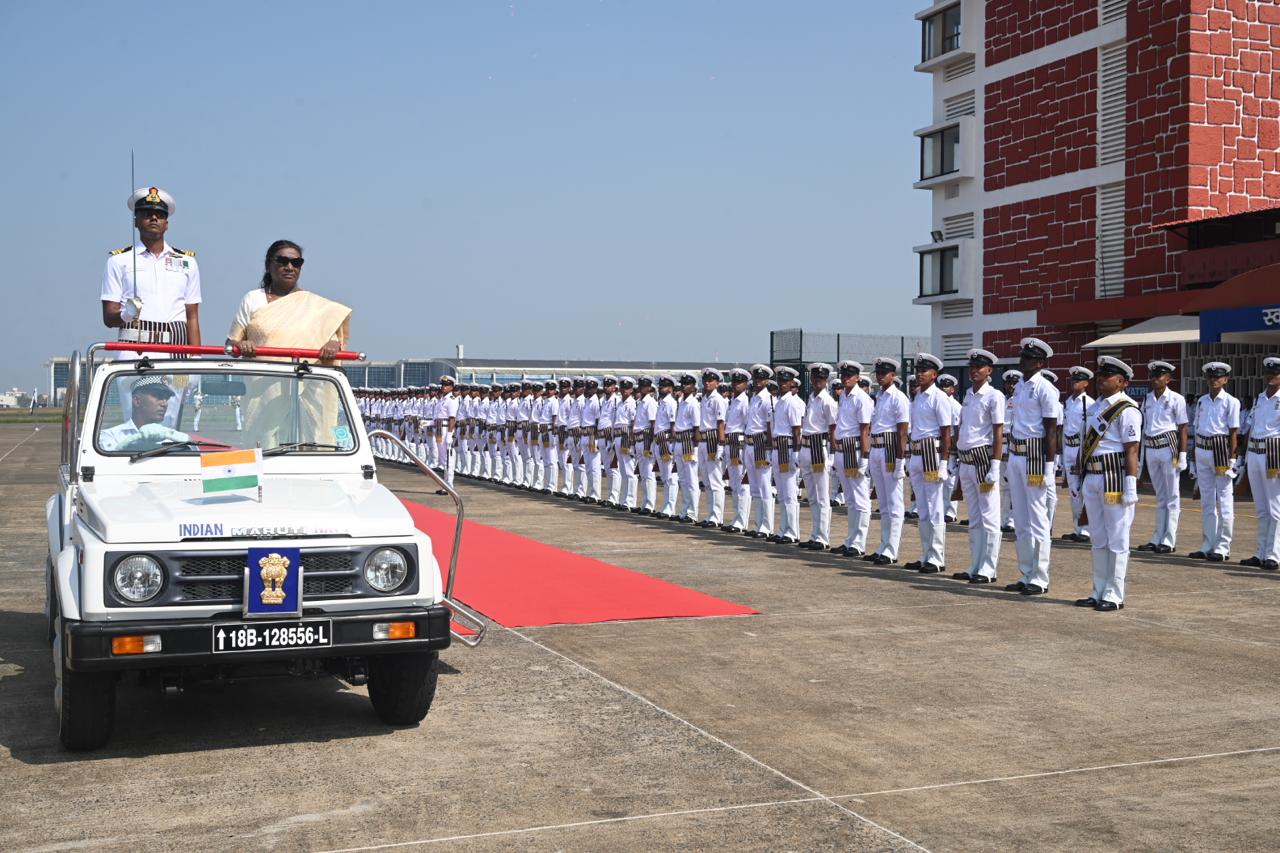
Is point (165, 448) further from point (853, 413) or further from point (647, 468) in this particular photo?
point (647, 468)

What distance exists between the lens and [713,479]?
1870 centimetres

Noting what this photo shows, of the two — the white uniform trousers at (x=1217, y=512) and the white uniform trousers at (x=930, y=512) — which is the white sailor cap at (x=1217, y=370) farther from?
the white uniform trousers at (x=930, y=512)

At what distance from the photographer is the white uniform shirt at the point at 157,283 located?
7.91 m

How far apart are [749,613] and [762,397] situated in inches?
292

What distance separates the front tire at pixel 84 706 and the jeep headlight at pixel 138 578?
16.1 inches

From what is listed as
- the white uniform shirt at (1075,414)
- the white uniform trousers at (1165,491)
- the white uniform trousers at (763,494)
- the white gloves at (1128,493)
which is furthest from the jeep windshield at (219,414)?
the white uniform trousers at (1165,491)

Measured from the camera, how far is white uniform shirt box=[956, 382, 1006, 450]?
12.1 m

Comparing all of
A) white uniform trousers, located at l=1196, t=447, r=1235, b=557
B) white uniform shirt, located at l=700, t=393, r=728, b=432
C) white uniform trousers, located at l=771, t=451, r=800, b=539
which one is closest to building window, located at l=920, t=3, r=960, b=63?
white uniform shirt, located at l=700, t=393, r=728, b=432

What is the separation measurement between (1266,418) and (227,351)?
37.7 ft

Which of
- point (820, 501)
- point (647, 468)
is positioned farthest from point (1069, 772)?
point (647, 468)

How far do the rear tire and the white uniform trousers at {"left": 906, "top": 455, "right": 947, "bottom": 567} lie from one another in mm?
7648

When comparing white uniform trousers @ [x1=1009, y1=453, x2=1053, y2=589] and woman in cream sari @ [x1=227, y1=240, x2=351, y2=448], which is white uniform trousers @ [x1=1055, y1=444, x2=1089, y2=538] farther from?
woman in cream sari @ [x1=227, y1=240, x2=351, y2=448]

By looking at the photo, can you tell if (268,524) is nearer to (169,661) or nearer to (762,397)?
(169,661)

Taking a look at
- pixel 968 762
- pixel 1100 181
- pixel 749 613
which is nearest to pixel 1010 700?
pixel 968 762
